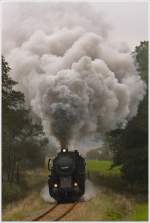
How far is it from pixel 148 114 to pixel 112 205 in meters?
2.76

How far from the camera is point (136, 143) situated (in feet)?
54.2

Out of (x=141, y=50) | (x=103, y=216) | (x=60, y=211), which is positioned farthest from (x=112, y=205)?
(x=141, y=50)

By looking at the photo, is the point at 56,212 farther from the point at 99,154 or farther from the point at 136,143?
the point at 136,143

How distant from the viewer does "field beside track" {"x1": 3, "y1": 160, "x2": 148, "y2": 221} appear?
15.6 meters

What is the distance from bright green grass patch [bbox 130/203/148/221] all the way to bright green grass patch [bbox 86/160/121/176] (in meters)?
1.15

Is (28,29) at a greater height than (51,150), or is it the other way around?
(28,29)

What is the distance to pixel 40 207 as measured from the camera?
15859 millimetres

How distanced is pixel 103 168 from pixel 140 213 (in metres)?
1.66

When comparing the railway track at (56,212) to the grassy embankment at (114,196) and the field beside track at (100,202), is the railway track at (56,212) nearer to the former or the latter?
the field beside track at (100,202)

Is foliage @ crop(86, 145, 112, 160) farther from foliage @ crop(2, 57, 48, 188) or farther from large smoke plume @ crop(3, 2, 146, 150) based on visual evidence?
foliage @ crop(2, 57, 48, 188)

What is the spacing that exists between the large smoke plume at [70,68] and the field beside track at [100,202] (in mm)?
1172

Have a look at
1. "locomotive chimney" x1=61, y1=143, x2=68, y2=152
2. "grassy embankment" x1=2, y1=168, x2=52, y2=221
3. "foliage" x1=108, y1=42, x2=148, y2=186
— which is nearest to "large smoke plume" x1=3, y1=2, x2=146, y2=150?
"locomotive chimney" x1=61, y1=143, x2=68, y2=152

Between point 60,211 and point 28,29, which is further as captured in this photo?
point 28,29

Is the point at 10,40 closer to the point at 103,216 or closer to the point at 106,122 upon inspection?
the point at 106,122
